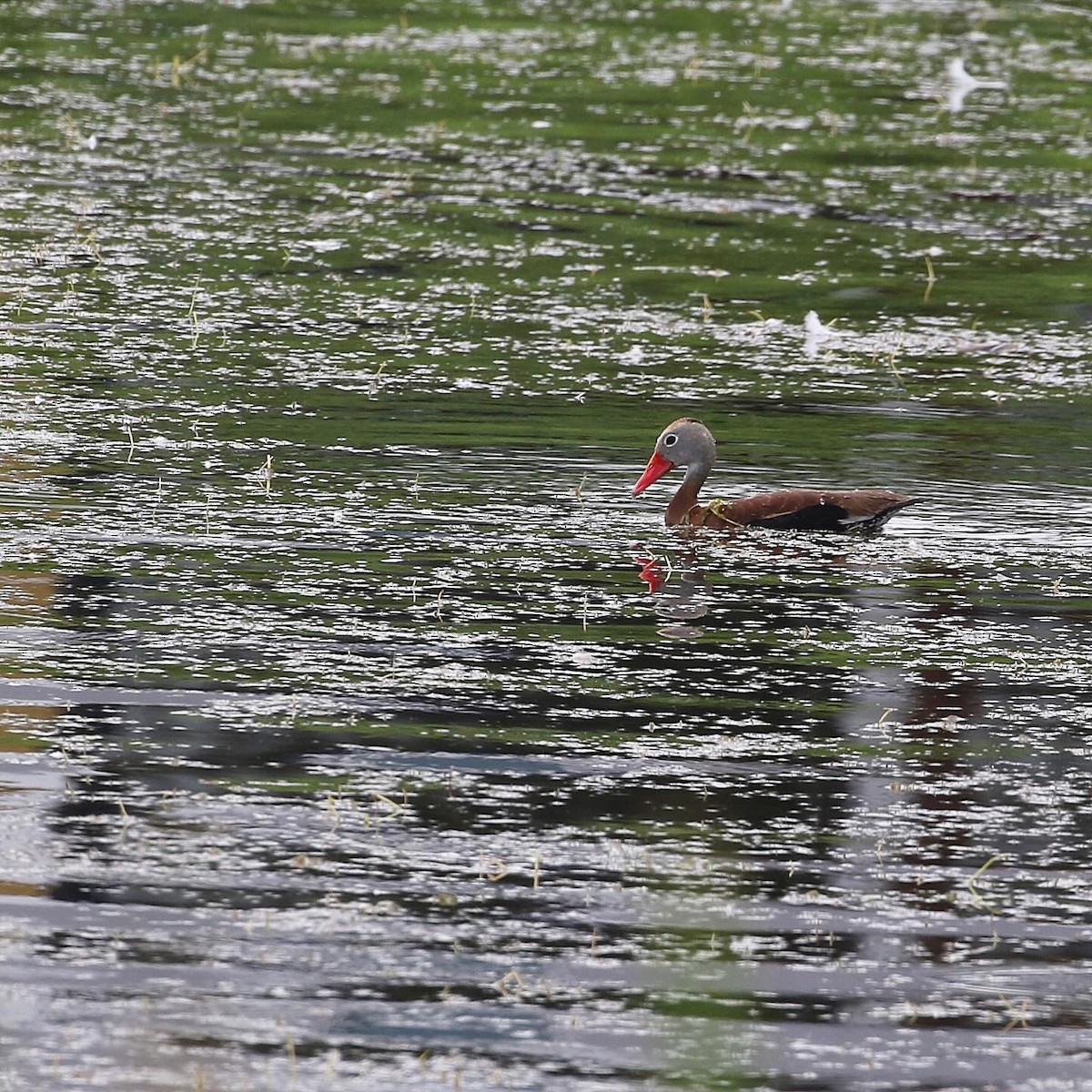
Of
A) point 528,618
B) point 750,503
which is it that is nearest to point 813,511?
point 750,503

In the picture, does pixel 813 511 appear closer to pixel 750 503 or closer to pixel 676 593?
pixel 750 503

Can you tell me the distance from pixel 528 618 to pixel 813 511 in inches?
67.6

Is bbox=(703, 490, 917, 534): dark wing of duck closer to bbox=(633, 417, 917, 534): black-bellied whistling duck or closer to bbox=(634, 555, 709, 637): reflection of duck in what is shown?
bbox=(633, 417, 917, 534): black-bellied whistling duck

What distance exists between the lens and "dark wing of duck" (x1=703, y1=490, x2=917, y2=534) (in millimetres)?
9695

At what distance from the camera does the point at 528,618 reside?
859 centimetres

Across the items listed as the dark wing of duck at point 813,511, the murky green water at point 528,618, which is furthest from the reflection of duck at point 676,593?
the dark wing of duck at point 813,511

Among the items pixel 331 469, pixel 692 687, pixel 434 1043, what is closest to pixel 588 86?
pixel 331 469

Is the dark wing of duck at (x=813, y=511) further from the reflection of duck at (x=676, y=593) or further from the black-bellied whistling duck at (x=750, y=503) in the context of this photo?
the reflection of duck at (x=676, y=593)

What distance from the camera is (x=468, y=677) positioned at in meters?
7.91

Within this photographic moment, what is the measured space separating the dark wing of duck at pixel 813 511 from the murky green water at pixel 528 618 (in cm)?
10

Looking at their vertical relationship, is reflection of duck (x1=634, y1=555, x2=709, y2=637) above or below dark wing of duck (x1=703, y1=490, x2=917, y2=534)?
below

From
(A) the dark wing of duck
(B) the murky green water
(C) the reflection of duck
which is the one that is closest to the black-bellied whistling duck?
(A) the dark wing of duck

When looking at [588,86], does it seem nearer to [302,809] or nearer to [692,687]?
[692,687]

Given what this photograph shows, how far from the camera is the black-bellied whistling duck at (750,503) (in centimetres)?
972
